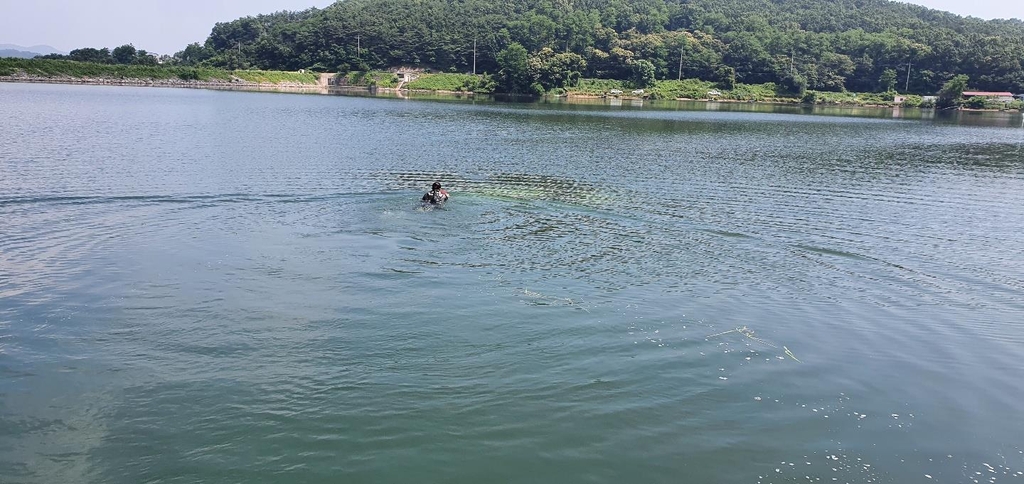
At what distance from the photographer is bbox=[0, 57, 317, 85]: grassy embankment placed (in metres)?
142

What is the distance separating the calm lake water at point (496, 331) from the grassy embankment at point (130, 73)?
132657 mm

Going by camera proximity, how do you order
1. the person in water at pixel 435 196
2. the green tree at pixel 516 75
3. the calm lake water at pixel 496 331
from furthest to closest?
the green tree at pixel 516 75 → the person in water at pixel 435 196 → the calm lake water at pixel 496 331

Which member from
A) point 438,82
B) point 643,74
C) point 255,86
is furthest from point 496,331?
point 643,74

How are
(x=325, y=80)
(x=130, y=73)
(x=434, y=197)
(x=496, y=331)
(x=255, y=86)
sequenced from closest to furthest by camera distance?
1. (x=496, y=331)
2. (x=434, y=197)
3. (x=130, y=73)
4. (x=255, y=86)
5. (x=325, y=80)

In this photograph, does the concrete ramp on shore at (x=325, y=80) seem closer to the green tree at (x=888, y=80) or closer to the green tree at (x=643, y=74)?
the green tree at (x=643, y=74)

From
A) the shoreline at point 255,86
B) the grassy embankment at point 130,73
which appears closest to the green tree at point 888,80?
the shoreline at point 255,86

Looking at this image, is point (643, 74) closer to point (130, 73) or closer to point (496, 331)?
point (130, 73)

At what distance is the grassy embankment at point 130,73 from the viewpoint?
142m

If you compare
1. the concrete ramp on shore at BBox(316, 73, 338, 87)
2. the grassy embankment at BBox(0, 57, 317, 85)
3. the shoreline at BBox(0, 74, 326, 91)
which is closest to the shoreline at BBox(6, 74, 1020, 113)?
the shoreline at BBox(0, 74, 326, 91)

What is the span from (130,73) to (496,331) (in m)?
172

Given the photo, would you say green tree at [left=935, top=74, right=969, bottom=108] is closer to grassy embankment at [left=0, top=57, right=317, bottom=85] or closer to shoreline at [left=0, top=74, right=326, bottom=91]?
shoreline at [left=0, top=74, right=326, bottom=91]

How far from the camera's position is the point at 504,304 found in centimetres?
1864

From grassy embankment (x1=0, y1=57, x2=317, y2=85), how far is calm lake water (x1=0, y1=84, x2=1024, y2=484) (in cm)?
13266

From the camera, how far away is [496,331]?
1680 cm
